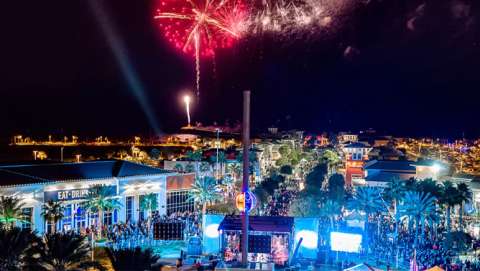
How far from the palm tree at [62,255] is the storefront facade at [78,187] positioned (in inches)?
520

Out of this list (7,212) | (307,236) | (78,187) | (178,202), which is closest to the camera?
(7,212)

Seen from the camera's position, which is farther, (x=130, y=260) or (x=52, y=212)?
(x=52, y=212)

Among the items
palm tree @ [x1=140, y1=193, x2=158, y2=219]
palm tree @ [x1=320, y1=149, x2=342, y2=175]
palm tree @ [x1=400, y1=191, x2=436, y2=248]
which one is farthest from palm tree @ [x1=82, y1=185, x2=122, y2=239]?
palm tree @ [x1=320, y1=149, x2=342, y2=175]

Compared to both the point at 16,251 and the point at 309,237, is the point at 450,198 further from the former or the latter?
the point at 16,251

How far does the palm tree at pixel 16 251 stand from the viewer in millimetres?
17969

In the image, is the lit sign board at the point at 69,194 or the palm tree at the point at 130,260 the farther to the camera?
the lit sign board at the point at 69,194

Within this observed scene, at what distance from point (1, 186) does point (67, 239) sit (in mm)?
14164

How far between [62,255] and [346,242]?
15212 mm

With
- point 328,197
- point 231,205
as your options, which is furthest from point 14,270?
point 328,197

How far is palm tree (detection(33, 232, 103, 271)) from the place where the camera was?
57.2 feet

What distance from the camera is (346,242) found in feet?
90.6

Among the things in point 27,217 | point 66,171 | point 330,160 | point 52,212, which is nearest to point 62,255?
point 52,212

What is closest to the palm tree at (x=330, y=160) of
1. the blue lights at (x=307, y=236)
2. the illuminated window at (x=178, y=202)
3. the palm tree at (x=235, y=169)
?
the palm tree at (x=235, y=169)

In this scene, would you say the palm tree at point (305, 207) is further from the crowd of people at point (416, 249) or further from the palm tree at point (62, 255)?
the palm tree at point (62, 255)
